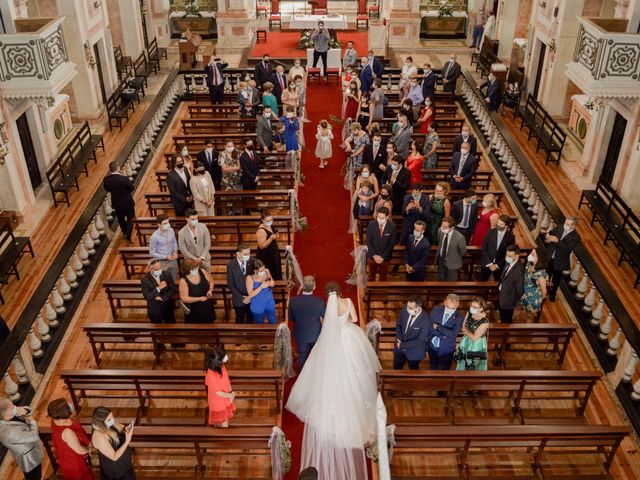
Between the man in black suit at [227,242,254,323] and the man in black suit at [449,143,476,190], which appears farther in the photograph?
the man in black suit at [449,143,476,190]

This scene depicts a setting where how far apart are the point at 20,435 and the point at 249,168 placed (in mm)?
6667

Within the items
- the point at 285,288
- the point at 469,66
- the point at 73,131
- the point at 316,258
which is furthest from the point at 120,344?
the point at 469,66

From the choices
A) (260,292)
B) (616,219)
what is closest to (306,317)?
(260,292)

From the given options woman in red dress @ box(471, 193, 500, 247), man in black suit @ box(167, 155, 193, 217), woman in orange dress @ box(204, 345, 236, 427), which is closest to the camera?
woman in orange dress @ box(204, 345, 236, 427)

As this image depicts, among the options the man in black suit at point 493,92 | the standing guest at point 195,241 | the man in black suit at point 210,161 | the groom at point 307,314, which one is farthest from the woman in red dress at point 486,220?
the man in black suit at point 493,92

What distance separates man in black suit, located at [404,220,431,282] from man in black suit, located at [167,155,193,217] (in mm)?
4090

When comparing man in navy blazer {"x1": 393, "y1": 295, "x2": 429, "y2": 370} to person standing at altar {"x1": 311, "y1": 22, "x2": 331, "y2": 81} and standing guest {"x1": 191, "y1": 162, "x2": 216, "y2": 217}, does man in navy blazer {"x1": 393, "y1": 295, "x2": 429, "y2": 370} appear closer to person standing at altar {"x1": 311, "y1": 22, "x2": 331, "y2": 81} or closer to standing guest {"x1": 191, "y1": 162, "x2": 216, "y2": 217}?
standing guest {"x1": 191, "y1": 162, "x2": 216, "y2": 217}

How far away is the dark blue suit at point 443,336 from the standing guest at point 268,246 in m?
2.80

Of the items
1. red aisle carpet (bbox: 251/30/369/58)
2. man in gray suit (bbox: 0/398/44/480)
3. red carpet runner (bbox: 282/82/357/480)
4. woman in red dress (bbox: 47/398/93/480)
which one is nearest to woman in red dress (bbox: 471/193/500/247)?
red carpet runner (bbox: 282/82/357/480)

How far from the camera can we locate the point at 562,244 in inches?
371

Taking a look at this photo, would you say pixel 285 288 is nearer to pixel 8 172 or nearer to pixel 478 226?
pixel 478 226

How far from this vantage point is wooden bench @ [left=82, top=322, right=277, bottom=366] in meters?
8.41

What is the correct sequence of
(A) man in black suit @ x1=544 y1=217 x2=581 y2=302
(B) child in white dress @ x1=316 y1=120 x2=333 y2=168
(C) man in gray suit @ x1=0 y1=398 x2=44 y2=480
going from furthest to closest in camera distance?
1. (B) child in white dress @ x1=316 y1=120 x2=333 y2=168
2. (A) man in black suit @ x1=544 y1=217 x2=581 y2=302
3. (C) man in gray suit @ x1=0 y1=398 x2=44 y2=480

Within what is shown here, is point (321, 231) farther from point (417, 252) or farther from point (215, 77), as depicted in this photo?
point (215, 77)
